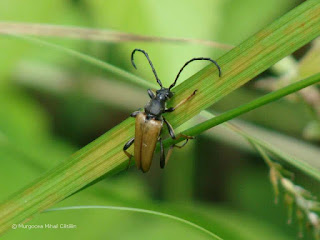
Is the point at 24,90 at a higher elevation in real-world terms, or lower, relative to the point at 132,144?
higher

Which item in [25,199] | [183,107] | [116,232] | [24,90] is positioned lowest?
[25,199]

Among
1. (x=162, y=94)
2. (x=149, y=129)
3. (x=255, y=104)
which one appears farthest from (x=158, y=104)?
(x=255, y=104)

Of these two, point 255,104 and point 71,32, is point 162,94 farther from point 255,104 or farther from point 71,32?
point 255,104

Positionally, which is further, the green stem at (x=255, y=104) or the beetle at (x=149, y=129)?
the beetle at (x=149, y=129)

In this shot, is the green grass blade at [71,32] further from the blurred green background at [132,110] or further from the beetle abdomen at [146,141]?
the blurred green background at [132,110]

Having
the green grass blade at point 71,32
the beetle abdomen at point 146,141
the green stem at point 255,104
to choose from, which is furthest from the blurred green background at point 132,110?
the green stem at point 255,104

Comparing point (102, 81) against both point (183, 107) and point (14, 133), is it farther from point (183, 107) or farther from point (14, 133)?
point (183, 107)

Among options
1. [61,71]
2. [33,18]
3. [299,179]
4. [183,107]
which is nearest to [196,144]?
[299,179]

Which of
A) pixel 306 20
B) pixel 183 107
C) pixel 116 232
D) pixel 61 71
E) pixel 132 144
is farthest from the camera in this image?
pixel 61 71
